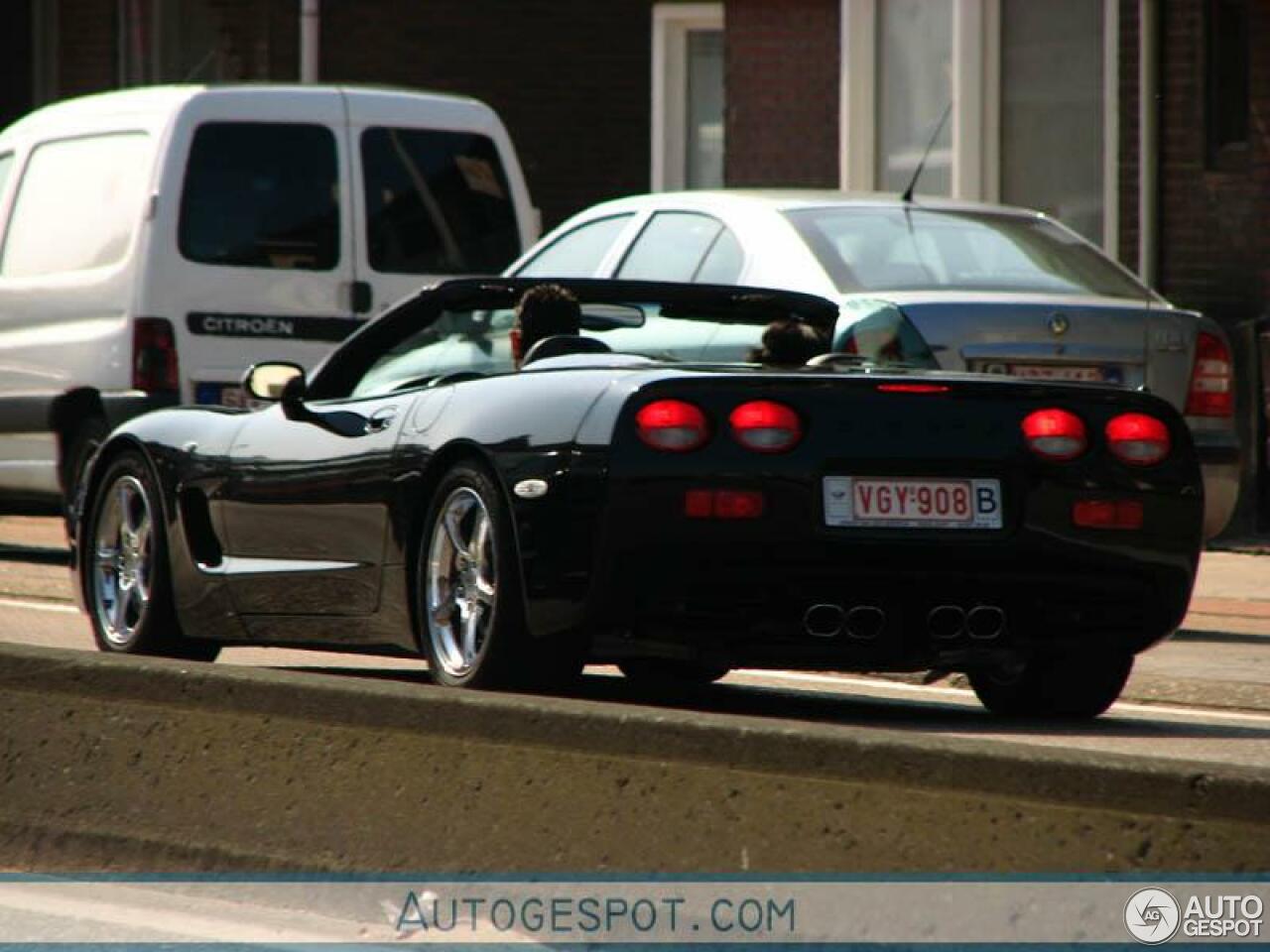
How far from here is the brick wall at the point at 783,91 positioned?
21250 millimetres

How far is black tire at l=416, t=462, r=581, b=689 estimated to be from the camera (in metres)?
7.78

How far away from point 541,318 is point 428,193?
6.02 m

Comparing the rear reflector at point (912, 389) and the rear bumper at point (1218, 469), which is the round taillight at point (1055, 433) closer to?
the rear reflector at point (912, 389)

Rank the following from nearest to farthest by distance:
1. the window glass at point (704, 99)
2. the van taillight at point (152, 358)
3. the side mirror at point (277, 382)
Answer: the side mirror at point (277, 382)
the van taillight at point (152, 358)
the window glass at point (704, 99)

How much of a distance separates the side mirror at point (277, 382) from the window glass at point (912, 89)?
37.2 feet

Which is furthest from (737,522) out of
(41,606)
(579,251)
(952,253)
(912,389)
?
(41,606)

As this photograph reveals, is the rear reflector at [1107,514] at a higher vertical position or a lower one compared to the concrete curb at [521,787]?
higher

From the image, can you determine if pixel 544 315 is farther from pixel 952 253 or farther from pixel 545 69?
pixel 545 69

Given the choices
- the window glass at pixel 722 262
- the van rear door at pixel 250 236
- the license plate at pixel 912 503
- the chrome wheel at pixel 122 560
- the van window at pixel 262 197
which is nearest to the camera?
the license plate at pixel 912 503

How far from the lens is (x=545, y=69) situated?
27.0m

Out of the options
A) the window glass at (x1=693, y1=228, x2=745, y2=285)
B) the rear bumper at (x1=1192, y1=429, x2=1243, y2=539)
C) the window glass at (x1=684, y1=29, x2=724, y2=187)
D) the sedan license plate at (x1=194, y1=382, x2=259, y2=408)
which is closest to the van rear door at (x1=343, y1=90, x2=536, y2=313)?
the sedan license plate at (x1=194, y1=382, x2=259, y2=408)

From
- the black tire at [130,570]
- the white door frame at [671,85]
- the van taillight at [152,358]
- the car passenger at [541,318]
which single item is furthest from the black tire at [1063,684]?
the white door frame at [671,85]

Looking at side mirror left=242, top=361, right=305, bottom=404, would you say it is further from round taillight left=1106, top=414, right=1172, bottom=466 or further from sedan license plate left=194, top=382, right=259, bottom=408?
sedan license plate left=194, top=382, right=259, bottom=408

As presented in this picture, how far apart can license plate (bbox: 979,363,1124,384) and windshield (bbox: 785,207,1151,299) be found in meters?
0.43
